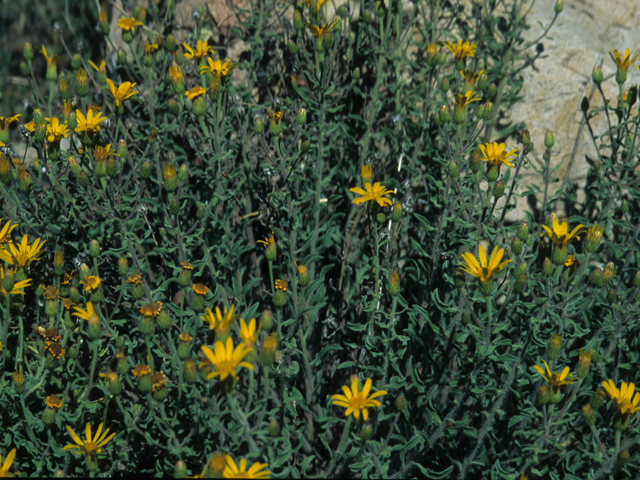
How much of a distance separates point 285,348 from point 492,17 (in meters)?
2.40

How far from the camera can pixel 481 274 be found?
2469 millimetres


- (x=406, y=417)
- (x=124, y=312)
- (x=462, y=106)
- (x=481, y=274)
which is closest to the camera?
(x=481, y=274)

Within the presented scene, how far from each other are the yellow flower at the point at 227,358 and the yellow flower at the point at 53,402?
2.90 ft

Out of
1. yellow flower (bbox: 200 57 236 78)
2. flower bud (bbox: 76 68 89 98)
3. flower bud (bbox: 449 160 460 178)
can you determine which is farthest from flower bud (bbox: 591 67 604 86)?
flower bud (bbox: 76 68 89 98)

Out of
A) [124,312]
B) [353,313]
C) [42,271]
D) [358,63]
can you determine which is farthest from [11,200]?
[358,63]

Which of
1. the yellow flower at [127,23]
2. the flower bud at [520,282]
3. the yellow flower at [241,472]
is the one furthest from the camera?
the yellow flower at [127,23]

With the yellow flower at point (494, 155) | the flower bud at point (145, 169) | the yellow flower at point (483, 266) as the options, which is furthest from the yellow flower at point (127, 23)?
the yellow flower at point (483, 266)

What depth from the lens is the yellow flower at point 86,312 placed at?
101 inches

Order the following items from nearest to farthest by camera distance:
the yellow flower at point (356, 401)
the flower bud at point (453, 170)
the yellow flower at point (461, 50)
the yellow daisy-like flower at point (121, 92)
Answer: the yellow flower at point (356, 401)
the flower bud at point (453, 170)
the yellow daisy-like flower at point (121, 92)
the yellow flower at point (461, 50)

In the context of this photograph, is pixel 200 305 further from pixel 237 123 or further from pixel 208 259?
pixel 237 123

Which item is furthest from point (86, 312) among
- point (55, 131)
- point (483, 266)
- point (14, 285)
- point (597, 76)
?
point (597, 76)

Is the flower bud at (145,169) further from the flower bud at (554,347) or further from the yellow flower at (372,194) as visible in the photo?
the flower bud at (554,347)

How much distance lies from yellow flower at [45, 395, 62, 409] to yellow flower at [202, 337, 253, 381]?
2.90 feet

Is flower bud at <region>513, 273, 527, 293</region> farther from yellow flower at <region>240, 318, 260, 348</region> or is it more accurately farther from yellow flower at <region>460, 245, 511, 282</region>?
yellow flower at <region>240, 318, 260, 348</region>
